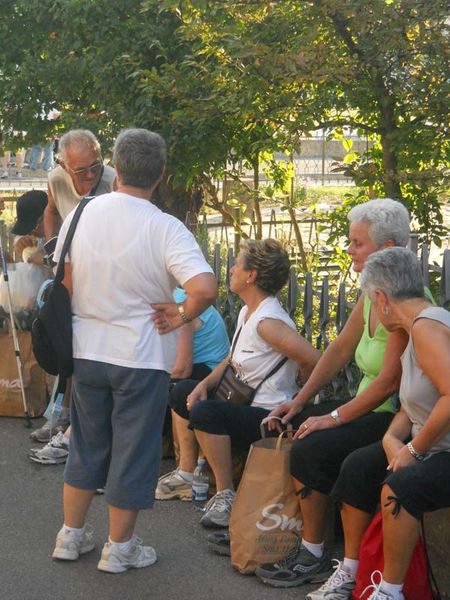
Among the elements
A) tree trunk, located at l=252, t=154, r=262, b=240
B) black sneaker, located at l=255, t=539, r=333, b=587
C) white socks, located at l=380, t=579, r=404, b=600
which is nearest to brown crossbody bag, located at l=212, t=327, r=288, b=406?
black sneaker, located at l=255, t=539, r=333, b=587

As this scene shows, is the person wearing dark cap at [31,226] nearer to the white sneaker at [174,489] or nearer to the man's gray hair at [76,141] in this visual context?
the man's gray hair at [76,141]

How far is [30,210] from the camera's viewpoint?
23.7ft

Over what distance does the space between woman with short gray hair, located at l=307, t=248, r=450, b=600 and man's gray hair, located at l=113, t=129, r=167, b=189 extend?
974 mm

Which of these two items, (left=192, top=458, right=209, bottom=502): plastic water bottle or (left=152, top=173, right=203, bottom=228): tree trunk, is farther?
(left=152, top=173, right=203, bottom=228): tree trunk

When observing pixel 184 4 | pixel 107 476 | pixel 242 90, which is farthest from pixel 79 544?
pixel 184 4

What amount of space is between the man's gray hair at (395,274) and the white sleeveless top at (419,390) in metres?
0.13

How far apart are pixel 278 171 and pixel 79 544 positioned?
416cm

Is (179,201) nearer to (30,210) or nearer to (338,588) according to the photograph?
(30,210)

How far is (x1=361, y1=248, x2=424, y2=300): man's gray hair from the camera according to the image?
4.39 metres

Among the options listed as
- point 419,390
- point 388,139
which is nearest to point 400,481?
point 419,390

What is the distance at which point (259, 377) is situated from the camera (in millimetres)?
5480

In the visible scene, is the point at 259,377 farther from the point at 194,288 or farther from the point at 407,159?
the point at 407,159

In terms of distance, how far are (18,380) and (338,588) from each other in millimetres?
3450

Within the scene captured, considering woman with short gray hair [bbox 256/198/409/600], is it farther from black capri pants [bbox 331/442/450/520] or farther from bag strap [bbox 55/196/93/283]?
bag strap [bbox 55/196/93/283]
